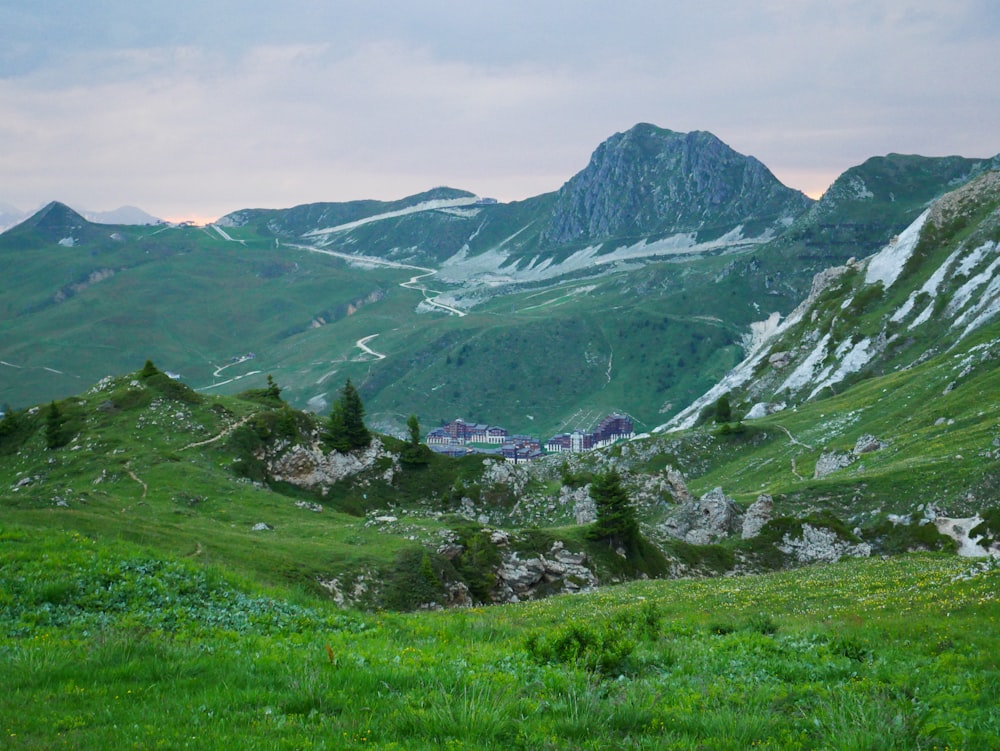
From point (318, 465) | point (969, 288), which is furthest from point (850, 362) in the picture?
point (318, 465)

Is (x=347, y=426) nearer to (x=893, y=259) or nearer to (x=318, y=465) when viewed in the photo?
(x=318, y=465)

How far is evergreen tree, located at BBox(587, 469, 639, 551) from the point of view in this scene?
54.2 m

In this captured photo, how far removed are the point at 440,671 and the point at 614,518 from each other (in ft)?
138

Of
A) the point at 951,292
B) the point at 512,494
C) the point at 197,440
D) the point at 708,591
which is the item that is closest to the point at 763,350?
the point at 951,292

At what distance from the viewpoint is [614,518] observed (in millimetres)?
54094

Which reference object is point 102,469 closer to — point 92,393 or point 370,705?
point 92,393

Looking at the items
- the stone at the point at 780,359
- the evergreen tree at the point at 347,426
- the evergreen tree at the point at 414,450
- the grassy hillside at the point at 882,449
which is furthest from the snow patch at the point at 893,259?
the evergreen tree at the point at 347,426

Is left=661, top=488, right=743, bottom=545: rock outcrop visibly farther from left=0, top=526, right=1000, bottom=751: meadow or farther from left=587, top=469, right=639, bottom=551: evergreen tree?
left=0, top=526, right=1000, bottom=751: meadow

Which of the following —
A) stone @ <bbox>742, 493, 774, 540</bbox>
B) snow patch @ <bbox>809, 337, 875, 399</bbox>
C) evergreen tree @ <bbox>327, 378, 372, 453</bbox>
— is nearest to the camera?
stone @ <bbox>742, 493, 774, 540</bbox>

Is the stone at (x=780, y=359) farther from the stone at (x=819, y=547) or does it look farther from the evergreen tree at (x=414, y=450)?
the evergreen tree at (x=414, y=450)

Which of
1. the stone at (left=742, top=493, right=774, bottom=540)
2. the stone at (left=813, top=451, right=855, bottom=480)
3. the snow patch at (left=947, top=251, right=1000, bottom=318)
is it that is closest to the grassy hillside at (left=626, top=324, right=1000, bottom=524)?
the stone at (left=813, top=451, right=855, bottom=480)

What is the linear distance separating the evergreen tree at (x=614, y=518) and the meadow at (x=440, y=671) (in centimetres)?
3063

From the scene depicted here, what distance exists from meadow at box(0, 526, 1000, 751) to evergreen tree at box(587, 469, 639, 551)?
30628 millimetres

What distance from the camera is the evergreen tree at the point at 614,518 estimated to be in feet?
178
